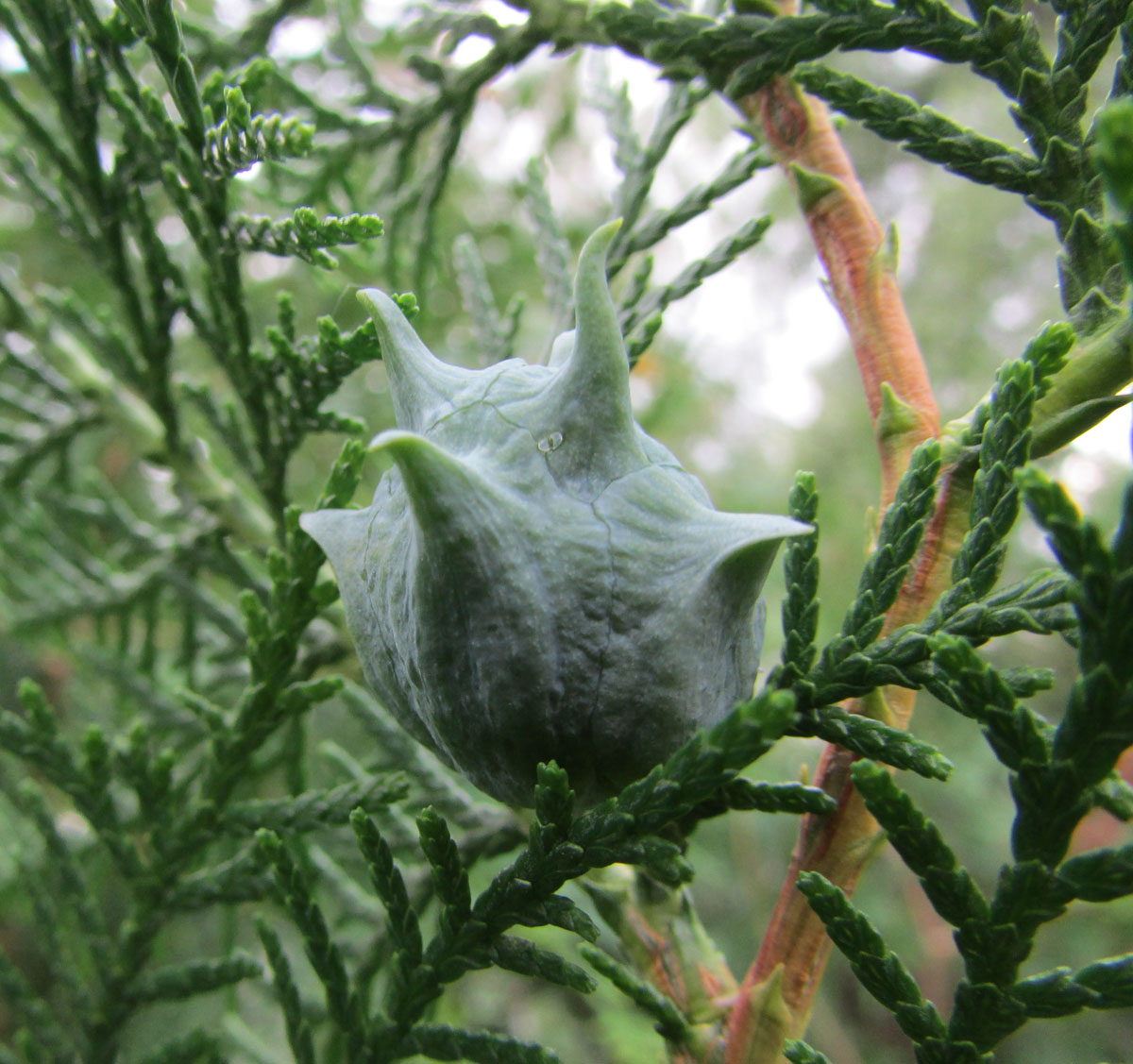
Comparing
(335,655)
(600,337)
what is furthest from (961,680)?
(335,655)

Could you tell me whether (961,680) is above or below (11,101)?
below

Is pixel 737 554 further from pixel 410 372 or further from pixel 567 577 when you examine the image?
pixel 410 372

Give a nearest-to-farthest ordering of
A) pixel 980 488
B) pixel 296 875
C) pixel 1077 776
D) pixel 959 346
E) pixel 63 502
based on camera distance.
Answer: pixel 1077 776, pixel 980 488, pixel 296 875, pixel 63 502, pixel 959 346

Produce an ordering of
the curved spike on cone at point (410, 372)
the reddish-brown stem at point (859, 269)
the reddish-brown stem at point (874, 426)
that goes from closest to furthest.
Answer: the curved spike on cone at point (410, 372) < the reddish-brown stem at point (874, 426) < the reddish-brown stem at point (859, 269)

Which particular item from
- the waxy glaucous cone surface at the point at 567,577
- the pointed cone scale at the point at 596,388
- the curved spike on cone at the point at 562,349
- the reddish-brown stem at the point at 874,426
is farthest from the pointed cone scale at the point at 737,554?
the reddish-brown stem at the point at 874,426

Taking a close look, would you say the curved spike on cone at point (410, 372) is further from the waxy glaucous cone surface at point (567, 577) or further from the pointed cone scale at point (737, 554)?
the pointed cone scale at point (737, 554)

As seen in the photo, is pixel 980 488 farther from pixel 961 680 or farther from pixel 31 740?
pixel 31 740
